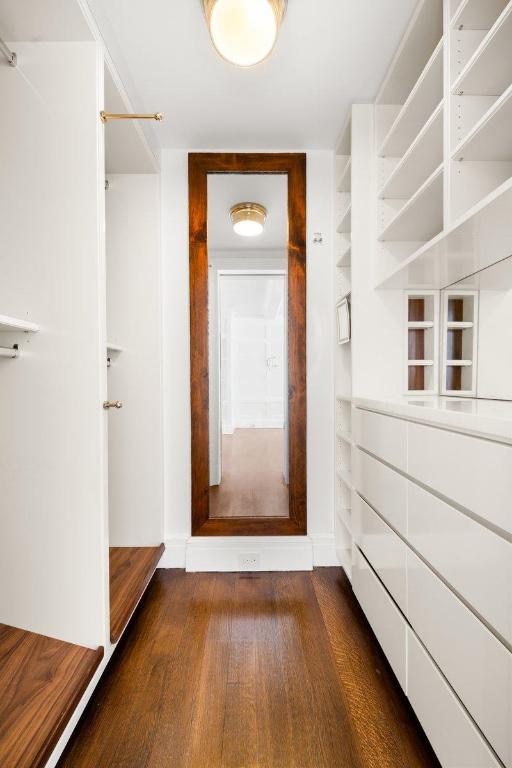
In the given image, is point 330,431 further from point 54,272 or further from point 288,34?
point 288,34

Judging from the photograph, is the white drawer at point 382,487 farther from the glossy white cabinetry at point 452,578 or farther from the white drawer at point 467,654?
the white drawer at point 467,654


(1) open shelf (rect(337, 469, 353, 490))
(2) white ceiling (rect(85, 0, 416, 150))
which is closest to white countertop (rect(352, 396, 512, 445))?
(1) open shelf (rect(337, 469, 353, 490))

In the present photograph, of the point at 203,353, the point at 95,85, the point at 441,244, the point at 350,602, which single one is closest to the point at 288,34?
the point at 95,85

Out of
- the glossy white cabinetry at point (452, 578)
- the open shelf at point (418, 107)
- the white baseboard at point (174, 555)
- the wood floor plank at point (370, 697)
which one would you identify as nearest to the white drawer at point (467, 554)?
the glossy white cabinetry at point (452, 578)

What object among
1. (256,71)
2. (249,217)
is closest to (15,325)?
(256,71)

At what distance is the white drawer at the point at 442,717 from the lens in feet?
3.04

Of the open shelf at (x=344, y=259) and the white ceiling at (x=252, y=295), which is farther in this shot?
the white ceiling at (x=252, y=295)

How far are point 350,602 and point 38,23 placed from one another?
100 inches

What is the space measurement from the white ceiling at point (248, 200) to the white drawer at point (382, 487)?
1303mm

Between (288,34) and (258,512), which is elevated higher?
(288,34)

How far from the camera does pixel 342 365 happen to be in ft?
8.08

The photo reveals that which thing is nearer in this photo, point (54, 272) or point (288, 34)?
point (54, 272)

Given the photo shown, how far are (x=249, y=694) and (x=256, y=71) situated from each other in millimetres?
2443

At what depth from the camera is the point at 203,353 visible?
2469mm
